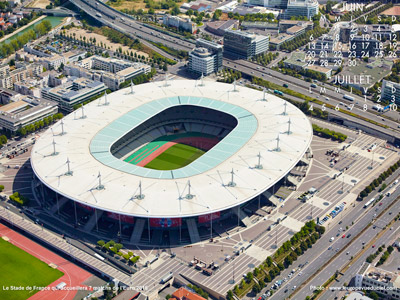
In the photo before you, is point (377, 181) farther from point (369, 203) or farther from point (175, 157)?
point (175, 157)

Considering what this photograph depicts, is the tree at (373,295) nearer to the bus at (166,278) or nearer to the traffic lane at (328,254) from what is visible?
the traffic lane at (328,254)

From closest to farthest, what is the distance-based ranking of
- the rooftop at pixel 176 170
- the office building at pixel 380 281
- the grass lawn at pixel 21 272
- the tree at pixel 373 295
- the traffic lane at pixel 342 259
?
the tree at pixel 373 295
the office building at pixel 380 281
the grass lawn at pixel 21 272
the traffic lane at pixel 342 259
the rooftop at pixel 176 170

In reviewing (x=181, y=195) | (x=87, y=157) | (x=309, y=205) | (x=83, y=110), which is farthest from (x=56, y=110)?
(x=309, y=205)

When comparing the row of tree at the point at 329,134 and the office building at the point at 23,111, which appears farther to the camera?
the office building at the point at 23,111

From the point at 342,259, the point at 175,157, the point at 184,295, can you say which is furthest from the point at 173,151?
the point at 184,295

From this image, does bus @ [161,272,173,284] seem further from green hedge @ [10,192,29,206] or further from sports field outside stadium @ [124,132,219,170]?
green hedge @ [10,192,29,206]

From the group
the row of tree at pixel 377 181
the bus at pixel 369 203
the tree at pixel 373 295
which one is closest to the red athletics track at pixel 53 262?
the tree at pixel 373 295
